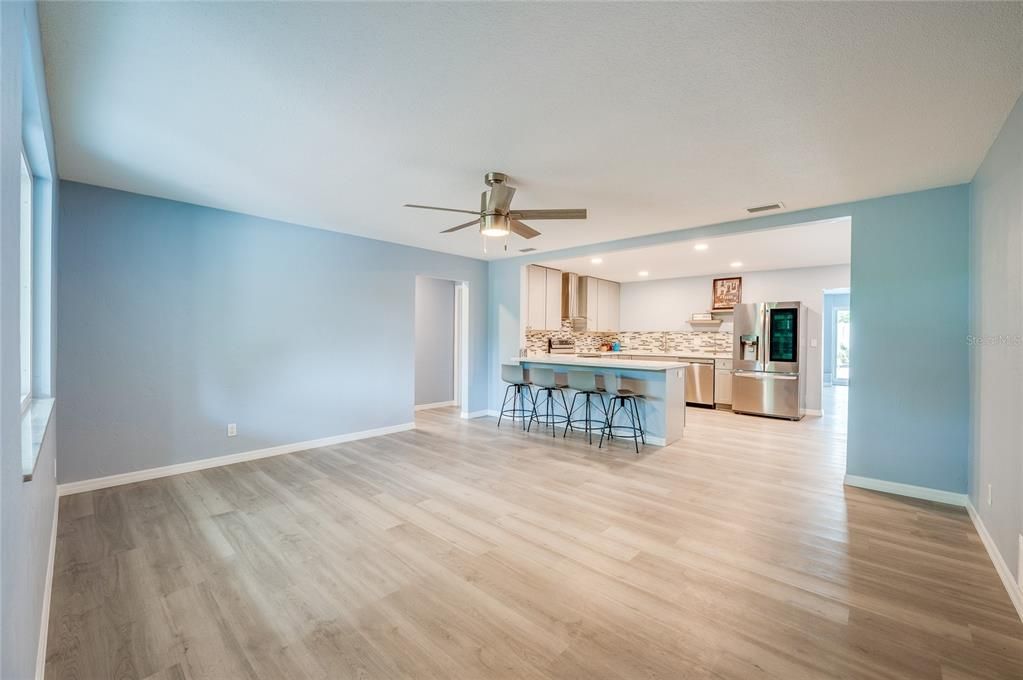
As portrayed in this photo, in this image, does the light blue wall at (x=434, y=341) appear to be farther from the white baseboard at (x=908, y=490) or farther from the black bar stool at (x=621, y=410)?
the white baseboard at (x=908, y=490)

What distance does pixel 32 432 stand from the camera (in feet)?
6.08

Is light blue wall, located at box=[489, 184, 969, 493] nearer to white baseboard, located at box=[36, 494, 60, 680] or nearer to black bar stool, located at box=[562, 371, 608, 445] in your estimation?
black bar stool, located at box=[562, 371, 608, 445]

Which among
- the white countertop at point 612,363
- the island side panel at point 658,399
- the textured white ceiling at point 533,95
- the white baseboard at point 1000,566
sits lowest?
the white baseboard at point 1000,566

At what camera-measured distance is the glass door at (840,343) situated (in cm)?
996

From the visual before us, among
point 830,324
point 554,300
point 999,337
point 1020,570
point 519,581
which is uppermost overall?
point 554,300

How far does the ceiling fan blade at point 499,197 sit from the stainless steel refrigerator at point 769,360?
17.5 ft

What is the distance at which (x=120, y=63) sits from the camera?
189cm

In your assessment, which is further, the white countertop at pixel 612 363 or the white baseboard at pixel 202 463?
the white countertop at pixel 612 363

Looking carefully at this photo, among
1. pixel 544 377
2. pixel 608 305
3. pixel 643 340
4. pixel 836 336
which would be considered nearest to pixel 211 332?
pixel 544 377

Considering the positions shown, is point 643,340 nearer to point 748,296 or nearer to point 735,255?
point 748,296

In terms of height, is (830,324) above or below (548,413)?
above

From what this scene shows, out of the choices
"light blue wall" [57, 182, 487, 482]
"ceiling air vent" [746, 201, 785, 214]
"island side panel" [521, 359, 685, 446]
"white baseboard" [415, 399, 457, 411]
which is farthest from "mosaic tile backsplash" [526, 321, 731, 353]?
"ceiling air vent" [746, 201, 785, 214]

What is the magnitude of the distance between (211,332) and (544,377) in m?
3.34

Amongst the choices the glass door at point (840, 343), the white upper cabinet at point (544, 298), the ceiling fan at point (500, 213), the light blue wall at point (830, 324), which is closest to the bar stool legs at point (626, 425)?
the white upper cabinet at point (544, 298)
